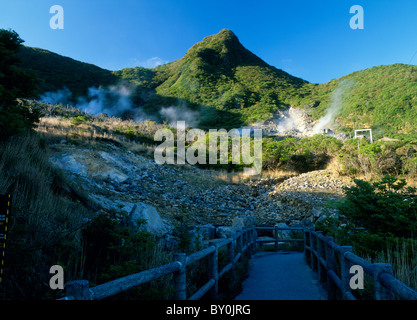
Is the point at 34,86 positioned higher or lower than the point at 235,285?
higher

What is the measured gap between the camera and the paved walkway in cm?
471

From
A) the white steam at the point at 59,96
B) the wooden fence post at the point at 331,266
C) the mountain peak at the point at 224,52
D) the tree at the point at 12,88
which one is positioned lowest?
the wooden fence post at the point at 331,266

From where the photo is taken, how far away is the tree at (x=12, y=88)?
20.4ft

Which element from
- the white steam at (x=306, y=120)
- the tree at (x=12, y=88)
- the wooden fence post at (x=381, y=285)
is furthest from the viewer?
the white steam at (x=306, y=120)

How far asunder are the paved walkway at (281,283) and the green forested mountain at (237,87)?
3856 centimetres

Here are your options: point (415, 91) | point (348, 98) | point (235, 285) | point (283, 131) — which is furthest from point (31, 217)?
point (348, 98)

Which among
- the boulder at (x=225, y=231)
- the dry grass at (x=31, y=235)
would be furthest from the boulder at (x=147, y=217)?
the boulder at (x=225, y=231)

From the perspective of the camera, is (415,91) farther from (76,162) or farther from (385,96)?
(76,162)

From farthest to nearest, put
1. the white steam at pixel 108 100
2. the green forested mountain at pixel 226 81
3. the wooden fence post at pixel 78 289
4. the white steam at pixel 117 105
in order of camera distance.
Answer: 1. the green forested mountain at pixel 226 81
2. the white steam at pixel 108 100
3. the white steam at pixel 117 105
4. the wooden fence post at pixel 78 289

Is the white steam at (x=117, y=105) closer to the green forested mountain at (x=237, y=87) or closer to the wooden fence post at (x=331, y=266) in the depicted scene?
the green forested mountain at (x=237, y=87)

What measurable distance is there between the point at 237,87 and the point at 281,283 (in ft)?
215

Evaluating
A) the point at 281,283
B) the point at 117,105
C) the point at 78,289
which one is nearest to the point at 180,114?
the point at 117,105

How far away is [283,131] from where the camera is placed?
159ft
